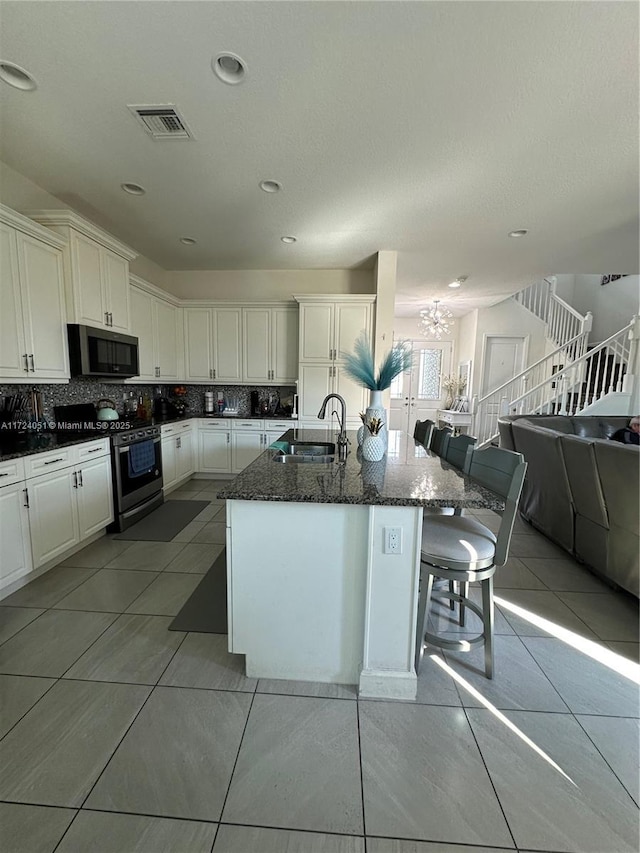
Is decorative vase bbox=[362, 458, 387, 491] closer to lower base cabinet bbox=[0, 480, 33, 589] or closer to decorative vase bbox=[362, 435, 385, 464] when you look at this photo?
decorative vase bbox=[362, 435, 385, 464]

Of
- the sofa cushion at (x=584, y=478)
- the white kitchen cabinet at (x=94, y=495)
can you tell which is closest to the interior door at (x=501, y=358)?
the sofa cushion at (x=584, y=478)

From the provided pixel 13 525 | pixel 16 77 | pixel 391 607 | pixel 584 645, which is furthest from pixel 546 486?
pixel 16 77

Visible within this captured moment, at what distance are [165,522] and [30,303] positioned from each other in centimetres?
211

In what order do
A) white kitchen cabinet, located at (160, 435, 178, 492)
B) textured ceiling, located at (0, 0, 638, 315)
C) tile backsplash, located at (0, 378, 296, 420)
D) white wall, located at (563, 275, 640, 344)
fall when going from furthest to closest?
1. white wall, located at (563, 275, 640, 344)
2. white kitchen cabinet, located at (160, 435, 178, 492)
3. tile backsplash, located at (0, 378, 296, 420)
4. textured ceiling, located at (0, 0, 638, 315)

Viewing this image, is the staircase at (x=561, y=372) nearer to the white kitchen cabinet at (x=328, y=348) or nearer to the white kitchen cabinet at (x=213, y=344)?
the white kitchen cabinet at (x=328, y=348)

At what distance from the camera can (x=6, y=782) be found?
1.16 meters

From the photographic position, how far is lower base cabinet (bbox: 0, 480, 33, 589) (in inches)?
79.5

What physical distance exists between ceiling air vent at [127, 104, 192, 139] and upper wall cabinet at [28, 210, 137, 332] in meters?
1.10

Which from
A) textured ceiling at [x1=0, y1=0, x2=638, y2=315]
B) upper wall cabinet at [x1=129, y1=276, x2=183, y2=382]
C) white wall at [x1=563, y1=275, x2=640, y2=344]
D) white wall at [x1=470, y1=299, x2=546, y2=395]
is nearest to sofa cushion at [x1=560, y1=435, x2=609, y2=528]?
textured ceiling at [x1=0, y1=0, x2=638, y2=315]

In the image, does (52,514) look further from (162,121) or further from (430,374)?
(430,374)

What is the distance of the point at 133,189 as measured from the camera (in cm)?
280

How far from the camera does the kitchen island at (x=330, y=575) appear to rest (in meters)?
1.41

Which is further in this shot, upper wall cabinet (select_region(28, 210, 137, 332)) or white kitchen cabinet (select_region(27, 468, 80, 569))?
upper wall cabinet (select_region(28, 210, 137, 332))

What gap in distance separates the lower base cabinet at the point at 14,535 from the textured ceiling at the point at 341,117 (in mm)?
2302
